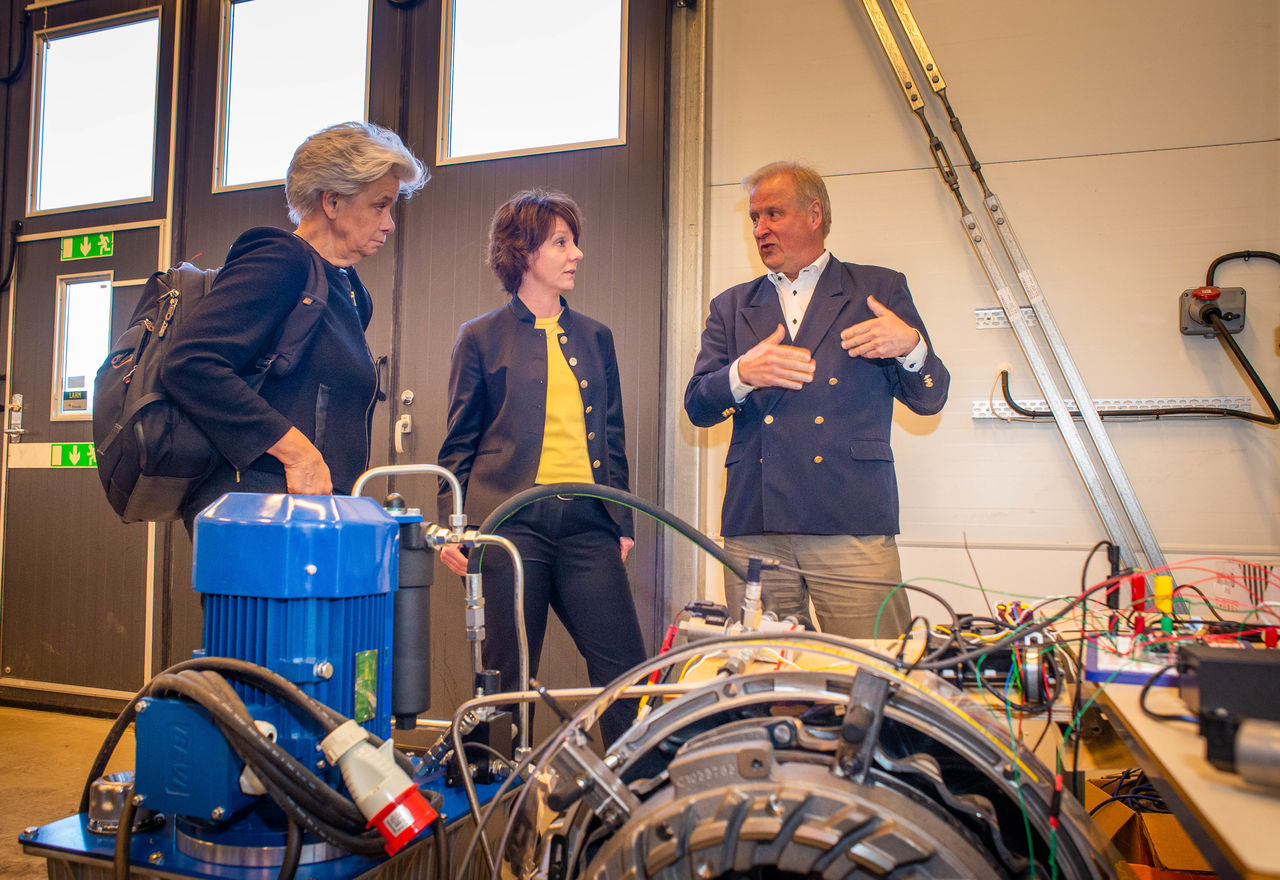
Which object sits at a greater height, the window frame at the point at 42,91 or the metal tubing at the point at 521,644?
the window frame at the point at 42,91

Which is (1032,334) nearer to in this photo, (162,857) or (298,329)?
(298,329)

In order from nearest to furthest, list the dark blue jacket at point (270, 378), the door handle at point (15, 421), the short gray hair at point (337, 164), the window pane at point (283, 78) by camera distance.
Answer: the dark blue jacket at point (270, 378) → the short gray hair at point (337, 164) → the window pane at point (283, 78) → the door handle at point (15, 421)

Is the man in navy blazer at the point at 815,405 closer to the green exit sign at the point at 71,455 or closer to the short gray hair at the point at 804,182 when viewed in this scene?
the short gray hair at the point at 804,182

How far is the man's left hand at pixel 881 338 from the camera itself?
5.81ft

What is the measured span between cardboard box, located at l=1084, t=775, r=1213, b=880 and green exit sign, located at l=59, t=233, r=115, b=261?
4152 millimetres

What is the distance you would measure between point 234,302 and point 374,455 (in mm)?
1902

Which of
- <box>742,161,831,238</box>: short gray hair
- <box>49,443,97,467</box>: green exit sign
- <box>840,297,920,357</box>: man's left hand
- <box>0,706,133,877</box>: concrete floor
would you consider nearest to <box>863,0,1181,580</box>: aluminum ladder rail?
<box>742,161,831,238</box>: short gray hair

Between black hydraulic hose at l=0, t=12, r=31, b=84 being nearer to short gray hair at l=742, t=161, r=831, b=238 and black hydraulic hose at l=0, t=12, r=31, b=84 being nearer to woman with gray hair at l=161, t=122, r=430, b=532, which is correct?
woman with gray hair at l=161, t=122, r=430, b=532

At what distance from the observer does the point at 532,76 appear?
307cm

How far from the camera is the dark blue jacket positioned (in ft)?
4.29

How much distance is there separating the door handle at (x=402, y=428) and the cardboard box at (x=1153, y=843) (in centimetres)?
252

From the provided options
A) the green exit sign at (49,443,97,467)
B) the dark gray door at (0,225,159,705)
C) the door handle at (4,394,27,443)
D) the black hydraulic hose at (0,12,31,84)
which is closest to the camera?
the dark gray door at (0,225,159,705)

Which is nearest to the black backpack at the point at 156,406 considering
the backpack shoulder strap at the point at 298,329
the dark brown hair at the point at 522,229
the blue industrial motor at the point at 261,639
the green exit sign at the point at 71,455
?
the backpack shoulder strap at the point at 298,329

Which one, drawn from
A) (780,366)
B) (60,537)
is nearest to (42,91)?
(60,537)
